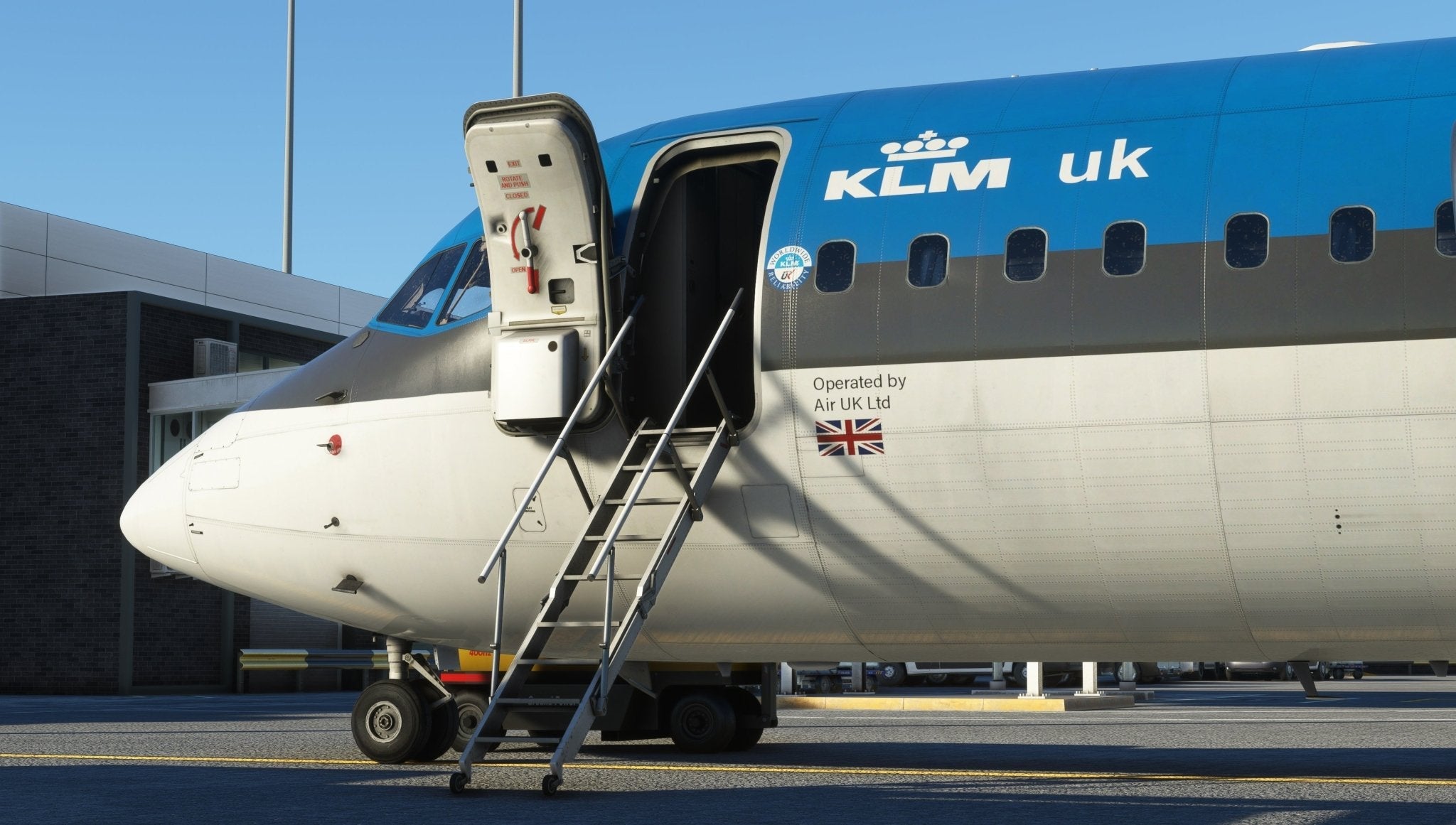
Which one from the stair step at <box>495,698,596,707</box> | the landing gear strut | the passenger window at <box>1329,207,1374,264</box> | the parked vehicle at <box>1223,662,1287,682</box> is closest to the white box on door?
the stair step at <box>495,698,596,707</box>

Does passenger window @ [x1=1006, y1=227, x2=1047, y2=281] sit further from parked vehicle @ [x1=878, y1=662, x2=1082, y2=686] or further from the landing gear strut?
parked vehicle @ [x1=878, y1=662, x2=1082, y2=686]

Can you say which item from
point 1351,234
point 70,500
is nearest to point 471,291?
point 1351,234

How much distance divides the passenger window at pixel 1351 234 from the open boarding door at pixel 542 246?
4807 millimetres

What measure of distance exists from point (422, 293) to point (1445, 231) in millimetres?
7456

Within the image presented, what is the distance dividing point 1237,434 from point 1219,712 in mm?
17077

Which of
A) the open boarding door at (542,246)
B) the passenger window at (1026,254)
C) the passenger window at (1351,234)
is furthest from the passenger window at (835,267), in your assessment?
the passenger window at (1351,234)

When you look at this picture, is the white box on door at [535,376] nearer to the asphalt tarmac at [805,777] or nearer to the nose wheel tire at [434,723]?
the asphalt tarmac at [805,777]

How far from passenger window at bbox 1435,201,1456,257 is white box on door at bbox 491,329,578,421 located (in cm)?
567

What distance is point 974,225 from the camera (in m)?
11.0

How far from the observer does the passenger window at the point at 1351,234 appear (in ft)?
32.8

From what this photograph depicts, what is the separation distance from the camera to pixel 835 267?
37.0 ft

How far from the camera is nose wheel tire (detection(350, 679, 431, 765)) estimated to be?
13.1 metres

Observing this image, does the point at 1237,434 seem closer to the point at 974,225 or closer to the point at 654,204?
the point at 974,225

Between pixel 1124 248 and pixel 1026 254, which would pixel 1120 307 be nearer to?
pixel 1124 248
